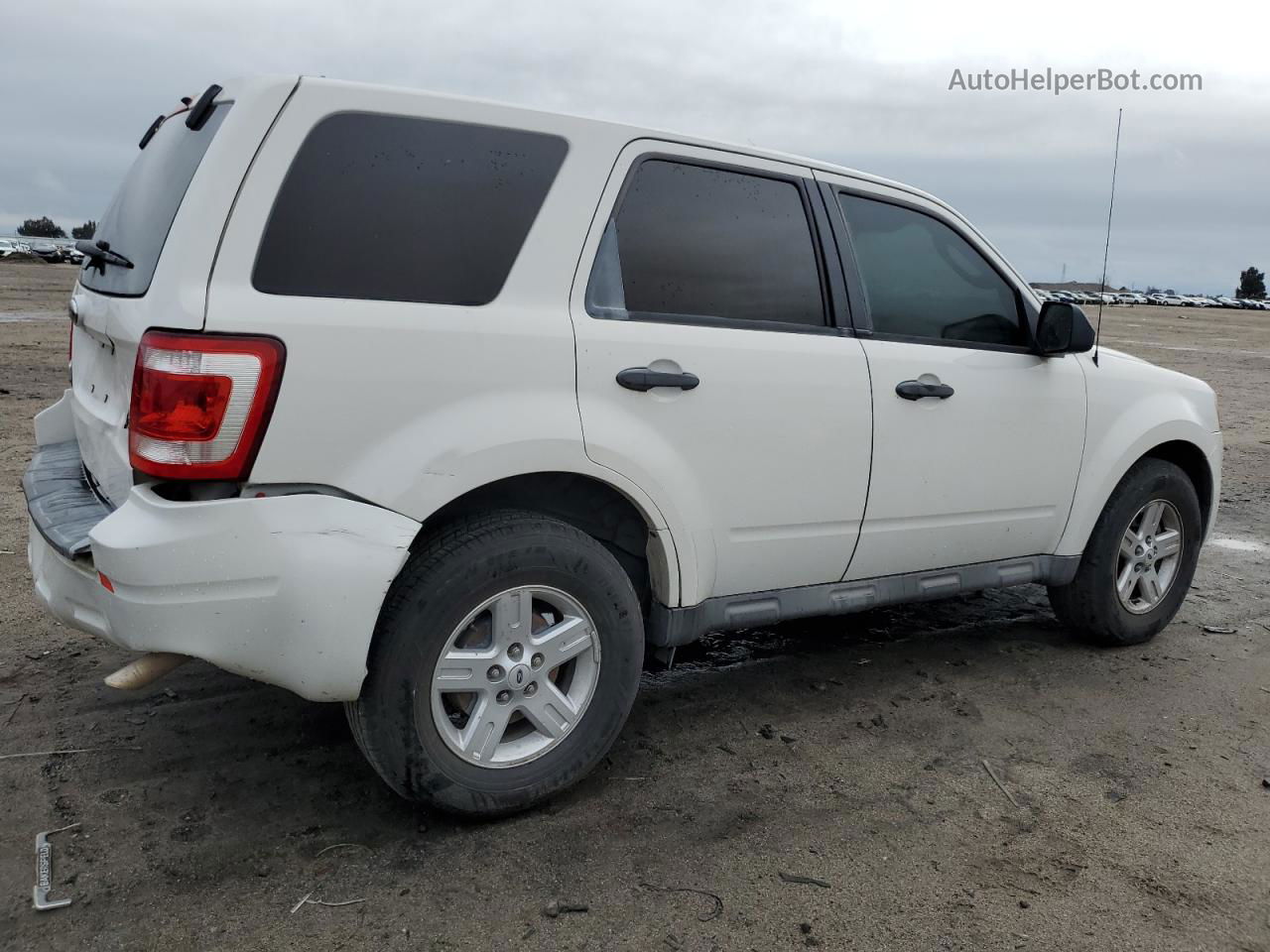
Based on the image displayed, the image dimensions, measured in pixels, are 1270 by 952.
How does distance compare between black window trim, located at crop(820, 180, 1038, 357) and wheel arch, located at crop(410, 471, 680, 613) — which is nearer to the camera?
wheel arch, located at crop(410, 471, 680, 613)

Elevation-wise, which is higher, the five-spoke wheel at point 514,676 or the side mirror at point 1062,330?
the side mirror at point 1062,330

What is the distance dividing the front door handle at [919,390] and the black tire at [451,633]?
124 cm

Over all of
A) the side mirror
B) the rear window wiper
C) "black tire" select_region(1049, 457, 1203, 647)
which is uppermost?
the rear window wiper

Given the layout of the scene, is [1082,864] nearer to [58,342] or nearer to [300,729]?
[300,729]

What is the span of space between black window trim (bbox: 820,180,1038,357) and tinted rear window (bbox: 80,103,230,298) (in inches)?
77.6

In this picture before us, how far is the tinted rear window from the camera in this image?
278 centimetres

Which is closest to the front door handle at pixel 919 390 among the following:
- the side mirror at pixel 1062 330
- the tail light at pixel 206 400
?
the side mirror at pixel 1062 330

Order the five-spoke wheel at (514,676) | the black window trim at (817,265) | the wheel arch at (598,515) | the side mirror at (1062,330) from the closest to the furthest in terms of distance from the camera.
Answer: the five-spoke wheel at (514,676)
the wheel arch at (598,515)
the black window trim at (817,265)
the side mirror at (1062,330)

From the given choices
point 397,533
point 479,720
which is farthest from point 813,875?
point 397,533

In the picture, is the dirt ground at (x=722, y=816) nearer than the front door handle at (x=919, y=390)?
Yes

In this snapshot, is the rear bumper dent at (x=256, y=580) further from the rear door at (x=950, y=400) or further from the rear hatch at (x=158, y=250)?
the rear door at (x=950, y=400)

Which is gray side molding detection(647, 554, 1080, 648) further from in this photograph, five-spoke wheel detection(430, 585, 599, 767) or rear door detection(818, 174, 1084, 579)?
five-spoke wheel detection(430, 585, 599, 767)

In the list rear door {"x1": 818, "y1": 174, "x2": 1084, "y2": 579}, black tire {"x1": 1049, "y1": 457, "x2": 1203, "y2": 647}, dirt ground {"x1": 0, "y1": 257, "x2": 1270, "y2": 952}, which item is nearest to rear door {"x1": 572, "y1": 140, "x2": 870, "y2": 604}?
rear door {"x1": 818, "y1": 174, "x2": 1084, "y2": 579}

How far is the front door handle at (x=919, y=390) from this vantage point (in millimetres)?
3719
